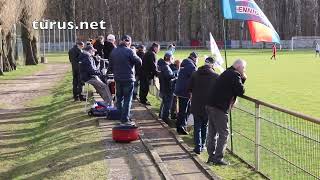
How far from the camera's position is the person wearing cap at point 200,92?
11492 millimetres

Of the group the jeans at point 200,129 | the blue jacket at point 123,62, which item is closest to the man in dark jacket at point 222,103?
the jeans at point 200,129

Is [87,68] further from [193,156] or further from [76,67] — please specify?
[193,156]

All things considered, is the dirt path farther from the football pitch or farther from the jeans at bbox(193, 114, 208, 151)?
the football pitch

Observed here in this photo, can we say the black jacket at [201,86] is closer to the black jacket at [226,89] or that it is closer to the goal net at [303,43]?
the black jacket at [226,89]

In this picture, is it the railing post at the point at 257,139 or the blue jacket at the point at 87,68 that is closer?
the railing post at the point at 257,139

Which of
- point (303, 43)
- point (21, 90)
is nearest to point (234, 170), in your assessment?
point (21, 90)

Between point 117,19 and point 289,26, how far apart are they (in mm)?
32909

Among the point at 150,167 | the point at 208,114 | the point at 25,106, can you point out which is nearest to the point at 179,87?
the point at 208,114

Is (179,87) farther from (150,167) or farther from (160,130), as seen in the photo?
(150,167)

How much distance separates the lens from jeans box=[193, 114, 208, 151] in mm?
11875

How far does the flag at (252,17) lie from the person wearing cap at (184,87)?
4.68 feet

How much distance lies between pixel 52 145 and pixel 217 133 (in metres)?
3.80

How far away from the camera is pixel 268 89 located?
2697 centimetres

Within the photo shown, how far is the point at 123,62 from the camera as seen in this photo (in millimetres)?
13633
